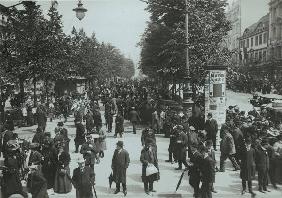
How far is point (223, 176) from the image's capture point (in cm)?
1495

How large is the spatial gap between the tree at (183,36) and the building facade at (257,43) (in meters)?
30.5

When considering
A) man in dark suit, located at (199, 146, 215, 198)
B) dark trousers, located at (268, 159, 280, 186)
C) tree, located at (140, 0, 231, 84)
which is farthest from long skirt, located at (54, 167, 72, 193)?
tree, located at (140, 0, 231, 84)

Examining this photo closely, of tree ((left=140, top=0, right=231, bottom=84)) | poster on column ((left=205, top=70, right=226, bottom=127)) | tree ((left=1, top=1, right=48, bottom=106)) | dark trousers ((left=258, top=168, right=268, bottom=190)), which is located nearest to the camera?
dark trousers ((left=258, top=168, right=268, bottom=190))

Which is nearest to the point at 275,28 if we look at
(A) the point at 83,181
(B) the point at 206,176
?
(B) the point at 206,176

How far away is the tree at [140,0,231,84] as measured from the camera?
30.5 m

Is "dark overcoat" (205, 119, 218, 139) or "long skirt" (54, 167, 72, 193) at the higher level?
"dark overcoat" (205, 119, 218, 139)

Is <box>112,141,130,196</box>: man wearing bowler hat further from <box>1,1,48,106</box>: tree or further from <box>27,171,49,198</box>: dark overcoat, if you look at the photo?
<box>1,1,48,106</box>: tree

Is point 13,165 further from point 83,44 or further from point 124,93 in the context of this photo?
point 83,44

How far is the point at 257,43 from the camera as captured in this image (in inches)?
3287

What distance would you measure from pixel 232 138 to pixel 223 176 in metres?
1.35

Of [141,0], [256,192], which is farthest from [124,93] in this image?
[256,192]

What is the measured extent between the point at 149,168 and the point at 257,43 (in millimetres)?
74860

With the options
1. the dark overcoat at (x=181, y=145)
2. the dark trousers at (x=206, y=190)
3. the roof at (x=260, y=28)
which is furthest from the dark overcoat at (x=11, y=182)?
the roof at (x=260, y=28)

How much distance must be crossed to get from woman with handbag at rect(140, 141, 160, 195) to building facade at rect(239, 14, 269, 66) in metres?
59.3
